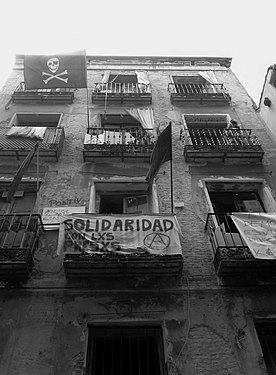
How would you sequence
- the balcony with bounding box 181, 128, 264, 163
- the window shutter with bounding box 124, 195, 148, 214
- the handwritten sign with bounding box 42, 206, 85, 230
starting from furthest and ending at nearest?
the balcony with bounding box 181, 128, 264, 163 < the window shutter with bounding box 124, 195, 148, 214 < the handwritten sign with bounding box 42, 206, 85, 230

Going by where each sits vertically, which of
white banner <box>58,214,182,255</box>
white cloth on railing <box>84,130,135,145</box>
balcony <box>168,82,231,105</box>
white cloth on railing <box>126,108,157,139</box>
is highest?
balcony <box>168,82,231,105</box>

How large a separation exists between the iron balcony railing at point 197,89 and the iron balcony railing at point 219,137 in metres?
2.38

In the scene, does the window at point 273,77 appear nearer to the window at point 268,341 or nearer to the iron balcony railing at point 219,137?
the iron balcony railing at point 219,137

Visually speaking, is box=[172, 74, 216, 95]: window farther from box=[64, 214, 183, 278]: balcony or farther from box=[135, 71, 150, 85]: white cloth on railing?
box=[64, 214, 183, 278]: balcony

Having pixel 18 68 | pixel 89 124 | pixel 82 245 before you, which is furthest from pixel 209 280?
pixel 18 68

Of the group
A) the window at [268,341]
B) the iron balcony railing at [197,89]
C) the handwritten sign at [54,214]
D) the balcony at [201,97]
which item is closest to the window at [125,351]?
the window at [268,341]

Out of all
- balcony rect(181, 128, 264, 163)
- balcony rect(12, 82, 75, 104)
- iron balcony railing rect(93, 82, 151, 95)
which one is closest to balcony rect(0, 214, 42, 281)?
balcony rect(181, 128, 264, 163)

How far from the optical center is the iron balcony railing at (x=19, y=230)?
9.15m

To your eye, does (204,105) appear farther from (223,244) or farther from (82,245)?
(82,245)

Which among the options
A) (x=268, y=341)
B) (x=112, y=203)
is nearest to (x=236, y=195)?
(x=112, y=203)

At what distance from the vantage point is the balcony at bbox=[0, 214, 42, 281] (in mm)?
8469

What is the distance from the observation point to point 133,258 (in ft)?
27.8

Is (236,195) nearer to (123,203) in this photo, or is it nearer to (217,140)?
(217,140)

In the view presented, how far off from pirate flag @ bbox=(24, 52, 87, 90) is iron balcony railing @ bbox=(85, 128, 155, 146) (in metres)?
2.65
